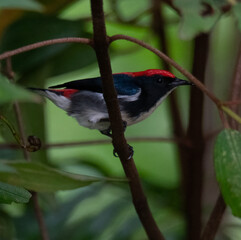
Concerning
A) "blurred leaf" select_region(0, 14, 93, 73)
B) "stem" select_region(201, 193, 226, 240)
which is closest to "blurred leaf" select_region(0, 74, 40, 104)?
"stem" select_region(201, 193, 226, 240)

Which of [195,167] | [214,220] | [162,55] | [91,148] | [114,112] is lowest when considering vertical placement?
[91,148]

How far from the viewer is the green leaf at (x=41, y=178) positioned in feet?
3.10

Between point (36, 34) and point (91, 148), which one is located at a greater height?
point (36, 34)

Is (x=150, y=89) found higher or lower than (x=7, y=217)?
higher

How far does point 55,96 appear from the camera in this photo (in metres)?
1.81

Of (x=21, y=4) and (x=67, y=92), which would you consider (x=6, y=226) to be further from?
(x=21, y=4)

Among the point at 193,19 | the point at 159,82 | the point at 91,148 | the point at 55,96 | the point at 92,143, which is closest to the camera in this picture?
the point at 193,19

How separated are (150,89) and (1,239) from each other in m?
0.70

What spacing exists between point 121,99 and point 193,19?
0.41 meters

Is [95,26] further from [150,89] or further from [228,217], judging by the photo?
[228,217]

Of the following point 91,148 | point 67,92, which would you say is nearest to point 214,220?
point 67,92

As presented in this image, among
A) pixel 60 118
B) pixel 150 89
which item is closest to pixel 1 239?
Result: pixel 150 89

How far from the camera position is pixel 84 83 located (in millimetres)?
1695

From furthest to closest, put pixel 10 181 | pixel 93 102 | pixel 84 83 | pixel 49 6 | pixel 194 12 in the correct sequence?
1. pixel 49 6
2. pixel 93 102
3. pixel 84 83
4. pixel 194 12
5. pixel 10 181
